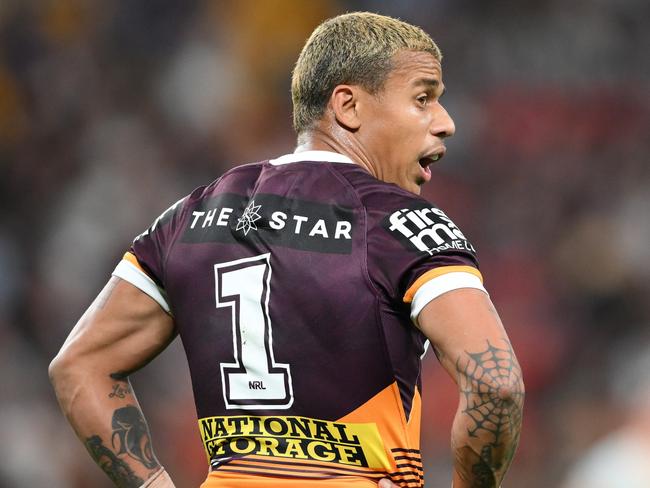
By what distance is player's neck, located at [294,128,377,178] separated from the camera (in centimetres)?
343

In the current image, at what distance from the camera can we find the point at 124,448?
3.49 m

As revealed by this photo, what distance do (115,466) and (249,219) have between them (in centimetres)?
88

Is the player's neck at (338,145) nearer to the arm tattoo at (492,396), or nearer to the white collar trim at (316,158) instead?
the white collar trim at (316,158)

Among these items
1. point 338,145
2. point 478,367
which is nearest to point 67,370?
point 338,145

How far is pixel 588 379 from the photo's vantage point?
27.4ft

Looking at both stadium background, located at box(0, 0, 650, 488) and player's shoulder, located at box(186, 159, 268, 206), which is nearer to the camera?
player's shoulder, located at box(186, 159, 268, 206)

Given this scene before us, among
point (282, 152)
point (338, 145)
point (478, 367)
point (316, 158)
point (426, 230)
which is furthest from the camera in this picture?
point (282, 152)

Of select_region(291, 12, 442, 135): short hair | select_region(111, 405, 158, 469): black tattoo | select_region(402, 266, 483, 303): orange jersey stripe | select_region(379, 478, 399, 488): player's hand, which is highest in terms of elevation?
select_region(291, 12, 442, 135): short hair

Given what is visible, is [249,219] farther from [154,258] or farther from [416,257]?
[416,257]

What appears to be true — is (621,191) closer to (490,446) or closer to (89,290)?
(89,290)

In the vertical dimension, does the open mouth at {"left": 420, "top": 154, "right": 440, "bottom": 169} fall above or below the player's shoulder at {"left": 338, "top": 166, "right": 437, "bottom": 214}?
above

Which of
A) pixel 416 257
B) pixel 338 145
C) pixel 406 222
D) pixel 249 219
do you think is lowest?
pixel 416 257

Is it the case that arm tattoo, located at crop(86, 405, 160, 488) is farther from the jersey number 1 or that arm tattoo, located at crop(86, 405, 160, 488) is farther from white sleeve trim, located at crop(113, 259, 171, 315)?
the jersey number 1

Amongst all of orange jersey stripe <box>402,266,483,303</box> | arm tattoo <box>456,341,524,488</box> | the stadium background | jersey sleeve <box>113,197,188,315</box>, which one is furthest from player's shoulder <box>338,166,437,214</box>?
the stadium background
